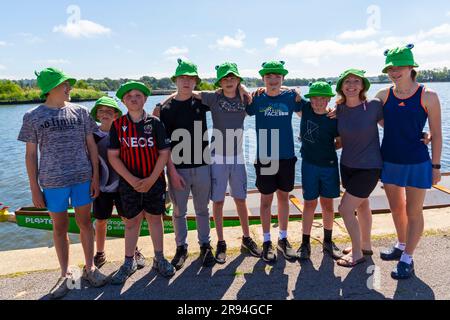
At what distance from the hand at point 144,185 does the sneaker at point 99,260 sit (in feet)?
3.62

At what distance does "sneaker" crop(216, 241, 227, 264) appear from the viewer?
3.70 meters

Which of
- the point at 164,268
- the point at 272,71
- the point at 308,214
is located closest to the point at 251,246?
the point at 308,214

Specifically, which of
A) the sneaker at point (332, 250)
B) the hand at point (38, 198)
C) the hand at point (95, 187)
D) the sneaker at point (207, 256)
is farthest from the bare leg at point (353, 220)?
the hand at point (38, 198)

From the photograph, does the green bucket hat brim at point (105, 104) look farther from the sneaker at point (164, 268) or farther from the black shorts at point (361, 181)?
the black shorts at point (361, 181)

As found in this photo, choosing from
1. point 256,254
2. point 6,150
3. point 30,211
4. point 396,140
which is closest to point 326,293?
point 256,254

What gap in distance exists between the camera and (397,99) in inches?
129

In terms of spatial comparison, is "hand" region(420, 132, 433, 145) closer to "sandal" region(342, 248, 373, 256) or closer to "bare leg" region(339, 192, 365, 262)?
"bare leg" region(339, 192, 365, 262)

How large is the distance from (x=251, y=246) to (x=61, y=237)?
2114mm

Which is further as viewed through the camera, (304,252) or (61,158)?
(304,252)

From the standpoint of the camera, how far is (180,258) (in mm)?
3709

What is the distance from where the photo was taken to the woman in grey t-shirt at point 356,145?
3355 millimetres

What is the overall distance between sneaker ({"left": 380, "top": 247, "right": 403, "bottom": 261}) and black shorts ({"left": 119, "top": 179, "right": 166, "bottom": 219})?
2.57m

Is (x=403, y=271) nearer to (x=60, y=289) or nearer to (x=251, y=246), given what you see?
(x=251, y=246)
